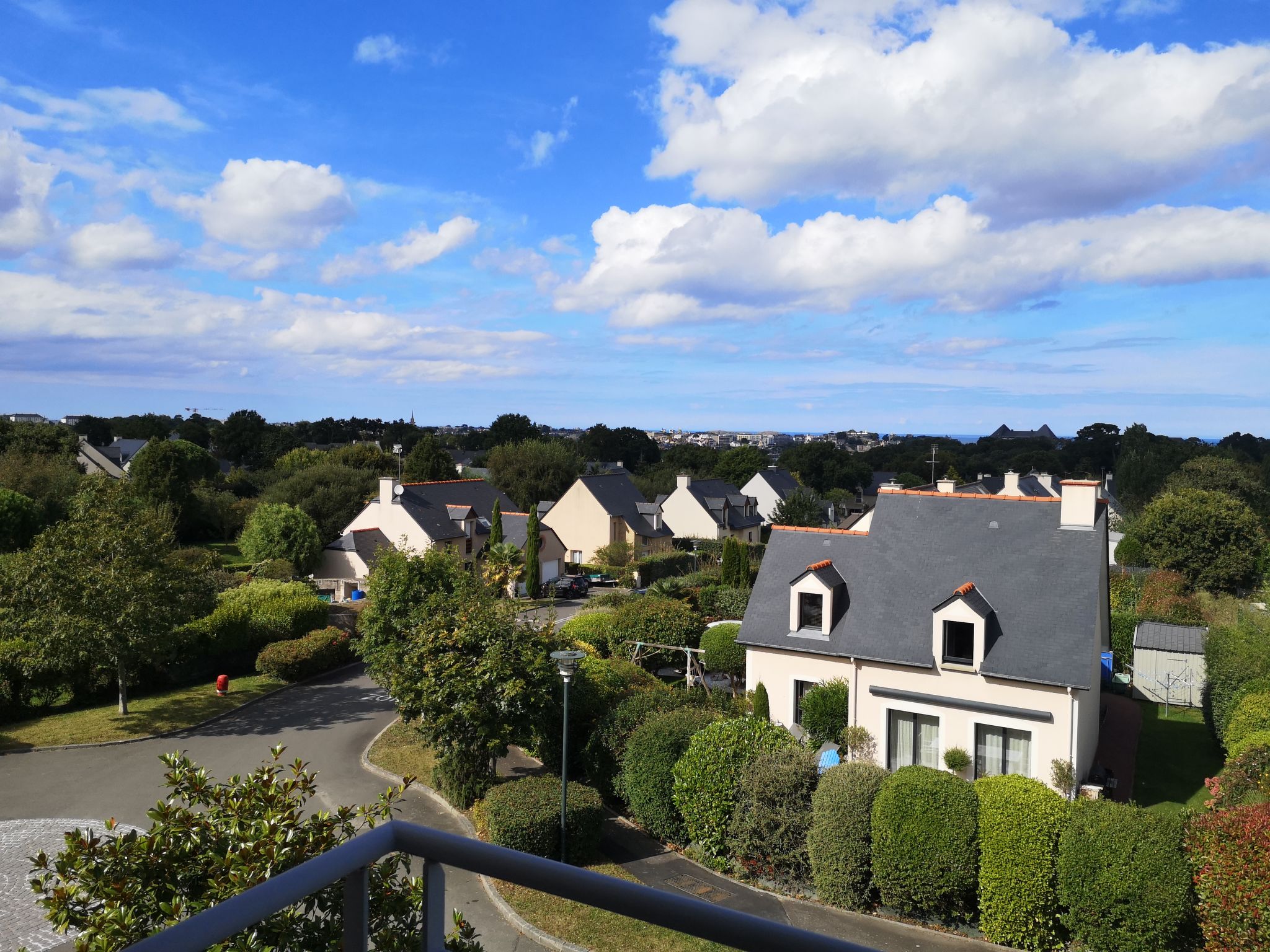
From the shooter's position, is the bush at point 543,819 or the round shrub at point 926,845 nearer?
the round shrub at point 926,845

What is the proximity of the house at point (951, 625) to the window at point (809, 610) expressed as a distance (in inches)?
1.2

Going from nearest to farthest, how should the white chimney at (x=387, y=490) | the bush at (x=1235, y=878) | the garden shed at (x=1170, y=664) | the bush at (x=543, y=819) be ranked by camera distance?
the bush at (x=1235, y=878) → the bush at (x=543, y=819) → the garden shed at (x=1170, y=664) → the white chimney at (x=387, y=490)

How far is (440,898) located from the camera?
7.48 feet

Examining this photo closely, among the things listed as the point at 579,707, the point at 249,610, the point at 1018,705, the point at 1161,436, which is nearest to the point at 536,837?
the point at 579,707

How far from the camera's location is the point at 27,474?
45188mm

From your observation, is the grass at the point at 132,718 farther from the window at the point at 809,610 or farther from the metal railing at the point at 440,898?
the metal railing at the point at 440,898

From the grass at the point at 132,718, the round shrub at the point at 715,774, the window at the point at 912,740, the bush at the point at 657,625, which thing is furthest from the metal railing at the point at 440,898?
the bush at the point at 657,625

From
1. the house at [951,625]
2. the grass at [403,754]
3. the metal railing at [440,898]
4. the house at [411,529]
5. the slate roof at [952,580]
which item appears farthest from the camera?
the house at [411,529]

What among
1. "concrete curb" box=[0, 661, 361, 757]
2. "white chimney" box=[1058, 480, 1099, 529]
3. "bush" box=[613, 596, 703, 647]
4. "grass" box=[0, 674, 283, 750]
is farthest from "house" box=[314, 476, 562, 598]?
"white chimney" box=[1058, 480, 1099, 529]

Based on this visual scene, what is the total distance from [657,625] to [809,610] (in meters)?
8.82

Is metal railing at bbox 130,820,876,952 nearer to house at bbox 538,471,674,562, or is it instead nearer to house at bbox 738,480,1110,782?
house at bbox 738,480,1110,782

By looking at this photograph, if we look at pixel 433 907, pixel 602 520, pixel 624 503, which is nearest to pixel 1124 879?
pixel 433 907

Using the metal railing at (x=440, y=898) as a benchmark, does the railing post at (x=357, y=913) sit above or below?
below

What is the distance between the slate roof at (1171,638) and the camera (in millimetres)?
25688
